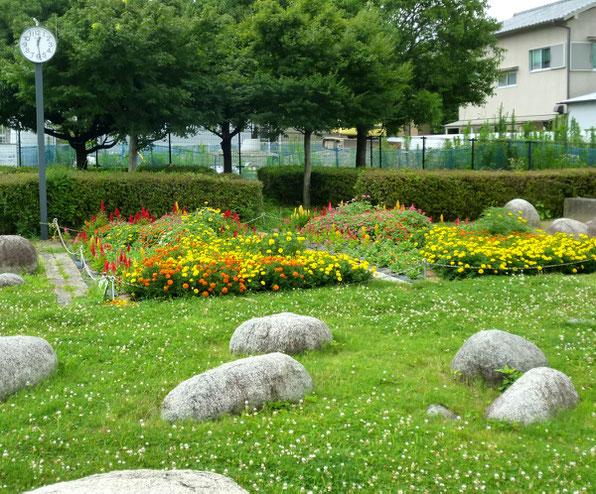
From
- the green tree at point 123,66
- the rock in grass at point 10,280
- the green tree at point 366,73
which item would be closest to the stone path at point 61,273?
the rock in grass at point 10,280

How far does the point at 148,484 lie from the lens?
284 centimetres

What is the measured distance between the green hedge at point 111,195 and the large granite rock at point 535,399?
10.3m

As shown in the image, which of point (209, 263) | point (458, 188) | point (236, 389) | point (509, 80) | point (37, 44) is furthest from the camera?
point (509, 80)

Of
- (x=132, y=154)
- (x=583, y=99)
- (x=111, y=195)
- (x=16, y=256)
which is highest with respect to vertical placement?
(x=583, y=99)

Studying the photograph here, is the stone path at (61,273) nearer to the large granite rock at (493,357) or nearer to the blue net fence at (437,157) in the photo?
the large granite rock at (493,357)

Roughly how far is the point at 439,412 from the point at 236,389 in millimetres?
1460

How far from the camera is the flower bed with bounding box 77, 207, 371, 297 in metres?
8.44

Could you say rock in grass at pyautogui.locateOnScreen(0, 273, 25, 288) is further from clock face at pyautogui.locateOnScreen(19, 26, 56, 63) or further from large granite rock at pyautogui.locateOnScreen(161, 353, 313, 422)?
clock face at pyautogui.locateOnScreen(19, 26, 56, 63)

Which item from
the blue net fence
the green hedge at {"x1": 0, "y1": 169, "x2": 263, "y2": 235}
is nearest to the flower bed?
the green hedge at {"x1": 0, "y1": 169, "x2": 263, "y2": 235}

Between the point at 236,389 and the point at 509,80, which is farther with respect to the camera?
the point at 509,80

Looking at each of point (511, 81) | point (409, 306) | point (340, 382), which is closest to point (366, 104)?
point (409, 306)

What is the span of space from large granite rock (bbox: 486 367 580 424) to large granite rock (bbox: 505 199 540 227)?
437 inches

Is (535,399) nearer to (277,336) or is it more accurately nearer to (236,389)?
(236,389)

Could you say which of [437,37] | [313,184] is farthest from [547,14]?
[313,184]
